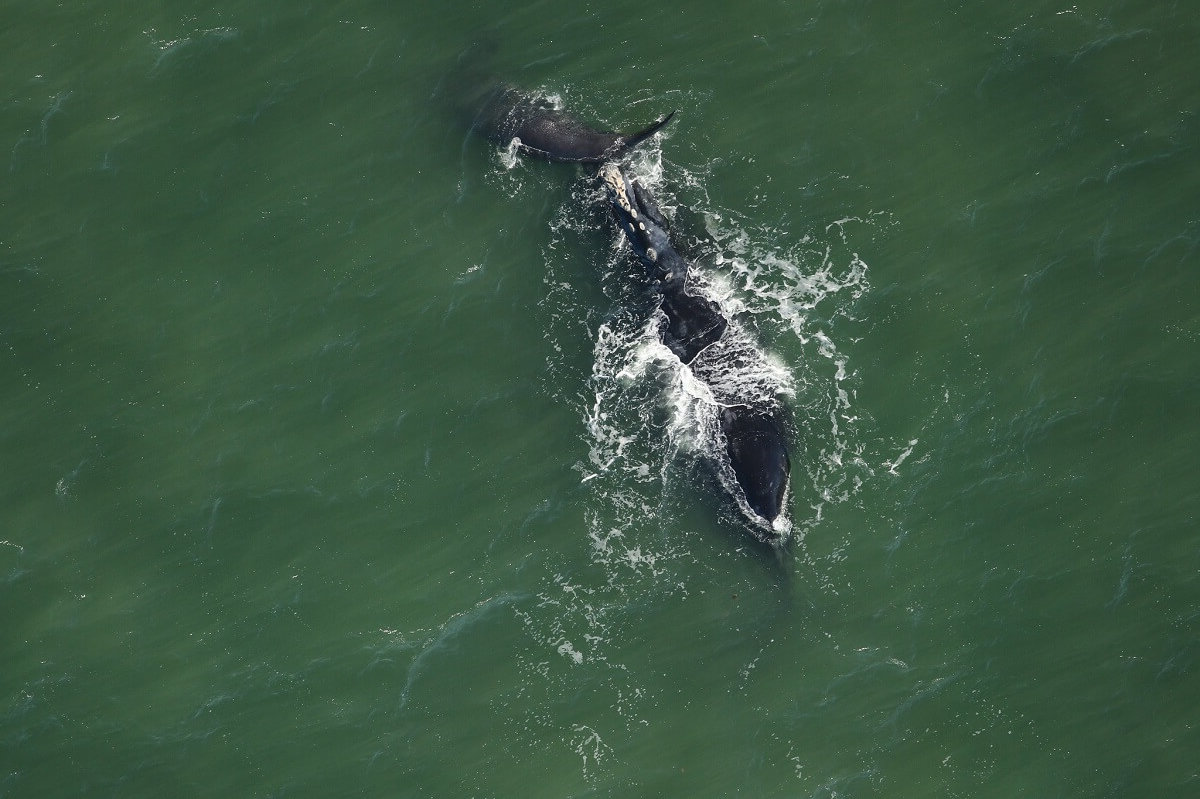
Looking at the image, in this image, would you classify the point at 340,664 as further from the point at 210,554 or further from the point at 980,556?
the point at 980,556

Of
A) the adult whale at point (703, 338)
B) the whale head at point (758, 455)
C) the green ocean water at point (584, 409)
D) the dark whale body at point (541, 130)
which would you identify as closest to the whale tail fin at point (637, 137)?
the dark whale body at point (541, 130)

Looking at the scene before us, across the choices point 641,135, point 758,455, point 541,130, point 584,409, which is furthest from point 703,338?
point 541,130

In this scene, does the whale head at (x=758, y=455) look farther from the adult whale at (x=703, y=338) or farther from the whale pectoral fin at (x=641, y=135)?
the whale pectoral fin at (x=641, y=135)

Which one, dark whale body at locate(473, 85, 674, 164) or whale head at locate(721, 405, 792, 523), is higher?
dark whale body at locate(473, 85, 674, 164)

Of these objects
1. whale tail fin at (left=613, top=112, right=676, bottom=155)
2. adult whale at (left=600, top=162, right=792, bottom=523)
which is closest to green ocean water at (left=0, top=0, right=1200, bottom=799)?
whale tail fin at (left=613, top=112, right=676, bottom=155)

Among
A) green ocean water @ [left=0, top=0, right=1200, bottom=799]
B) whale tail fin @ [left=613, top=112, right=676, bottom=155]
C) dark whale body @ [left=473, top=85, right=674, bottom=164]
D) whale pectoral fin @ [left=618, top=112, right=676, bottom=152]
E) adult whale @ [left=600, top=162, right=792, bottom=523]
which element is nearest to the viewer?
whale pectoral fin @ [left=618, top=112, right=676, bottom=152]

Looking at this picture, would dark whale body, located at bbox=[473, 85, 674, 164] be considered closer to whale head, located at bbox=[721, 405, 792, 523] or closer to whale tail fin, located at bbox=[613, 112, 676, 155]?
whale tail fin, located at bbox=[613, 112, 676, 155]

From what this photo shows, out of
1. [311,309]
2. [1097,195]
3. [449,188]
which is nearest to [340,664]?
[311,309]

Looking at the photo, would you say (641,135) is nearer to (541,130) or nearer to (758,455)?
(541,130)
